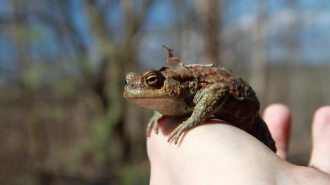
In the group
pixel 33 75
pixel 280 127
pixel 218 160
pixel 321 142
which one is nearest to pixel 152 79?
pixel 218 160

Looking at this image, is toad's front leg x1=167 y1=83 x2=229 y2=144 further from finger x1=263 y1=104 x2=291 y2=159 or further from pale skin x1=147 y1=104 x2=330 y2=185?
finger x1=263 y1=104 x2=291 y2=159

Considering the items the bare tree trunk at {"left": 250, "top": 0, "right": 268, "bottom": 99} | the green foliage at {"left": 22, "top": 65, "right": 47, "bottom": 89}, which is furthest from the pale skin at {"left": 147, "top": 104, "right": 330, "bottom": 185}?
the bare tree trunk at {"left": 250, "top": 0, "right": 268, "bottom": 99}

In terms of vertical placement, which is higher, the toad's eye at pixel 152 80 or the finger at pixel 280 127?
the toad's eye at pixel 152 80

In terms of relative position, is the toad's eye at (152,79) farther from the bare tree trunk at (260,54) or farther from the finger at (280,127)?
the bare tree trunk at (260,54)

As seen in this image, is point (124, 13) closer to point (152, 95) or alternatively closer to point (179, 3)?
point (179, 3)

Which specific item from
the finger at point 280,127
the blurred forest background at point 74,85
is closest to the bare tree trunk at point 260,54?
the blurred forest background at point 74,85

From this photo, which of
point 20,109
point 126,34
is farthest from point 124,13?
point 20,109

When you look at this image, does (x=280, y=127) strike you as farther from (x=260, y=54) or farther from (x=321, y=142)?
(x=260, y=54)
